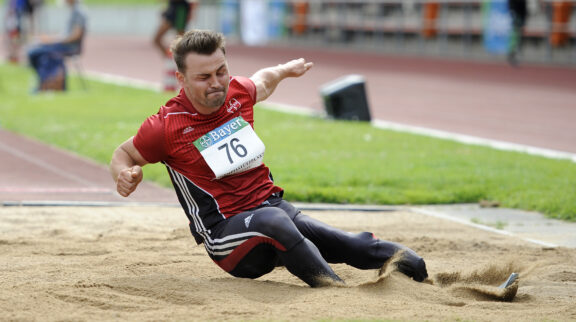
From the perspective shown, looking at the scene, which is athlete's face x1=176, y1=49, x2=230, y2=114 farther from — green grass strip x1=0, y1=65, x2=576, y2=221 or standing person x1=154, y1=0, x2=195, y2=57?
standing person x1=154, y1=0, x2=195, y2=57

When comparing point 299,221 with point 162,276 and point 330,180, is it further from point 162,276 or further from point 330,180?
point 330,180

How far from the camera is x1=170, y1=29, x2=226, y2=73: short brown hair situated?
16.4 feet

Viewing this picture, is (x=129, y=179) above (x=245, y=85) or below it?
below

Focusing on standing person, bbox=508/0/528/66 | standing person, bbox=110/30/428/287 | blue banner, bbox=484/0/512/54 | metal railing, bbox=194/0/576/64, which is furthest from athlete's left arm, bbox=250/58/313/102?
blue banner, bbox=484/0/512/54

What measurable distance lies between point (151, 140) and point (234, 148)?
0.46 m

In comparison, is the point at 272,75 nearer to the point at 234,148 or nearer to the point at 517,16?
the point at 234,148

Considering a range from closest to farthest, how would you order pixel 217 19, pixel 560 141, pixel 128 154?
pixel 128 154 → pixel 560 141 → pixel 217 19

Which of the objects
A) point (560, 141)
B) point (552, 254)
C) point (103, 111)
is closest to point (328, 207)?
point (552, 254)

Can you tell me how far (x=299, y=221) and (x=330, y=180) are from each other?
378 centimetres

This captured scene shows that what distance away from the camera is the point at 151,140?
200 inches

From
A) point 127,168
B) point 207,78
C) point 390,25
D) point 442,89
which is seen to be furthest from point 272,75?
point 390,25

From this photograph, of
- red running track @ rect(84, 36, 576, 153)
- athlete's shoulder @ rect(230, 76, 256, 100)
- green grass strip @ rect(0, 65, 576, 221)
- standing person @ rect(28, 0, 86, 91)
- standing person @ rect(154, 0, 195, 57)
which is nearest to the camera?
athlete's shoulder @ rect(230, 76, 256, 100)

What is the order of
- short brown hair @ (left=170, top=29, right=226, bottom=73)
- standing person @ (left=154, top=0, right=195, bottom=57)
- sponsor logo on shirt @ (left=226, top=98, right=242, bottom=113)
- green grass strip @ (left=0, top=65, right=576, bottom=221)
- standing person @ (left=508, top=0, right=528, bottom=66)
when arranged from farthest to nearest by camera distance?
standing person @ (left=508, top=0, right=528, bottom=66) < standing person @ (left=154, top=0, right=195, bottom=57) < green grass strip @ (left=0, top=65, right=576, bottom=221) < sponsor logo on shirt @ (left=226, top=98, right=242, bottom=113) < short brown hair @ (left=170, top=29, right=226, bottom=73)

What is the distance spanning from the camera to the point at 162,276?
532cm
